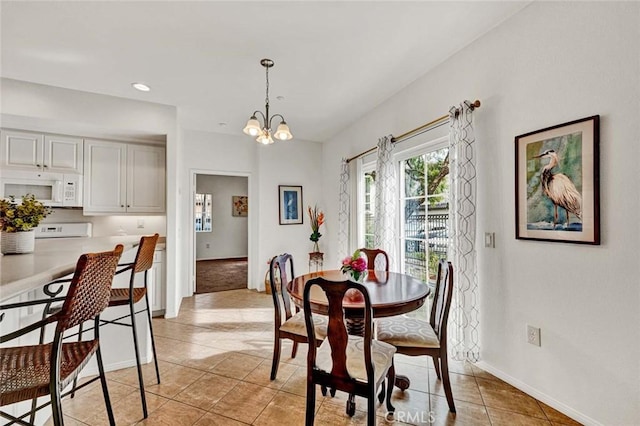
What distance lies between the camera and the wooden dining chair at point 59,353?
98 centimetres

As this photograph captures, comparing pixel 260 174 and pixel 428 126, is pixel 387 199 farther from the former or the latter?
pixel 260 174

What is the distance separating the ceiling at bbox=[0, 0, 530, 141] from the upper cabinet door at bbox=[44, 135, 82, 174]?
69 cm

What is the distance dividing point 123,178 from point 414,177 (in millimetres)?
3679

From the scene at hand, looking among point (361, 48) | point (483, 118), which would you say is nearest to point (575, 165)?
point (483, 118)

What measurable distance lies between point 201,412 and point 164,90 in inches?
127

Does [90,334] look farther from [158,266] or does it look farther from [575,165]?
[575,165]

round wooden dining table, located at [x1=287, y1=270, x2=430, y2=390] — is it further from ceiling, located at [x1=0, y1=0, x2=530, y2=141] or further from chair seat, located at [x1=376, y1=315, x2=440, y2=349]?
ceiling, located at [x1=0, y1=0, x2=530, y2=141]

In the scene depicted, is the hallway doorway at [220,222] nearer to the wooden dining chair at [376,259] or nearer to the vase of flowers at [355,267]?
the wooden dining chair at [376,259]

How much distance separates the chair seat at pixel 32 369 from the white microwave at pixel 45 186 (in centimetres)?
294

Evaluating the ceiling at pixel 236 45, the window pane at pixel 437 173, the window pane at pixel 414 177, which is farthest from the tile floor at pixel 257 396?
the ceiling at pixel 236 45

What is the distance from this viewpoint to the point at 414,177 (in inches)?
131

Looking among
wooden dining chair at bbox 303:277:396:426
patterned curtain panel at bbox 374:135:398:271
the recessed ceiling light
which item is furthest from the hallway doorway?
wooden dining chair at bbox 303:277:396:426

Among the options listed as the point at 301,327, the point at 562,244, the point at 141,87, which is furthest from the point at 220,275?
the point at 562,244

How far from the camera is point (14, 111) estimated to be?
10.1ft
